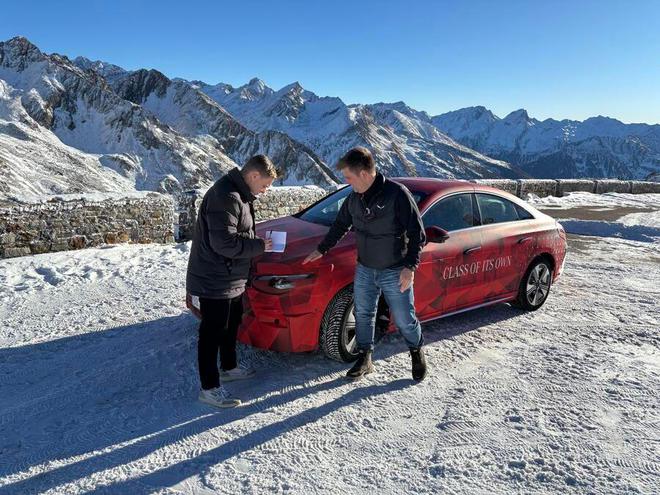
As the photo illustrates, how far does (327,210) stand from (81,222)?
16.7 ft

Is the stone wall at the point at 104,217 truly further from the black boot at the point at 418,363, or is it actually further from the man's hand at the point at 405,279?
the man's hand at the point at 405,279

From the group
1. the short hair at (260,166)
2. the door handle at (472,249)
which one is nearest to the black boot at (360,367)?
the door handle at (472,249)

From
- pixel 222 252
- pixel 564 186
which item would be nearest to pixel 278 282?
pixel 222 252

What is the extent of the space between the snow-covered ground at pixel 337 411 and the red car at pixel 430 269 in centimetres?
34

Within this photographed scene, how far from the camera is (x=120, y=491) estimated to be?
2686 mm

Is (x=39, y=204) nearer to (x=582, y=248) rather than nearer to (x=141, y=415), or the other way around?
(x=141, y=415)

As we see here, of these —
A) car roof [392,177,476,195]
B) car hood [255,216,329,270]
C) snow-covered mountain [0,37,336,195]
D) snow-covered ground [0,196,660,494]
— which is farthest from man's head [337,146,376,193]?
snow-covered mountain [0,37,336,195]

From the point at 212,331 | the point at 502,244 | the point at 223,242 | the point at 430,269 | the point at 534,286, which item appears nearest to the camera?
the point at 223,242

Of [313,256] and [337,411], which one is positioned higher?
[313,256]

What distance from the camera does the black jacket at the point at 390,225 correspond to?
360 cm

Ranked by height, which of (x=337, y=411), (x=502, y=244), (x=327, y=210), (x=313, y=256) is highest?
(x=327, y=210)

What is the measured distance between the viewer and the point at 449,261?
468cm

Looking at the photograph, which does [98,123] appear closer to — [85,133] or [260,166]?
[85,133]

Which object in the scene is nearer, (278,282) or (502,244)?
(278,282)
